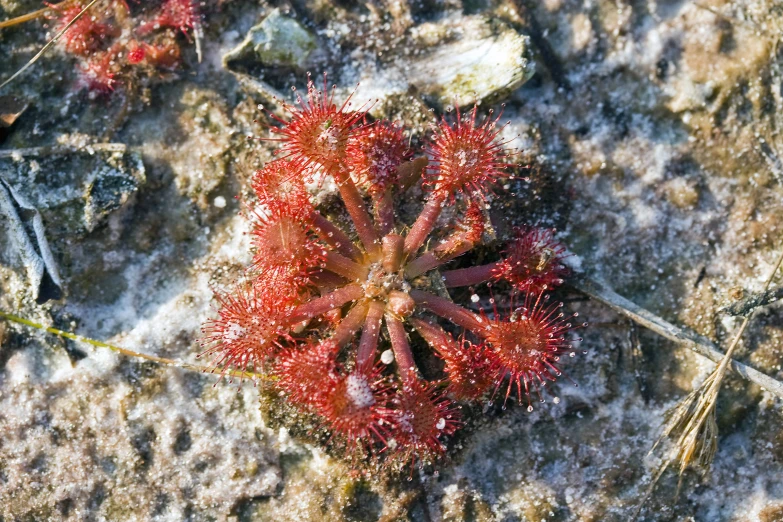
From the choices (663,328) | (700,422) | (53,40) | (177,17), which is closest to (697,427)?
(700,422)

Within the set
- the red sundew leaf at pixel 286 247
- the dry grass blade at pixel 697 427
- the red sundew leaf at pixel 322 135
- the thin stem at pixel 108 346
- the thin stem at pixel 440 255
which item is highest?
the red sundew leaf at pixel 322 135

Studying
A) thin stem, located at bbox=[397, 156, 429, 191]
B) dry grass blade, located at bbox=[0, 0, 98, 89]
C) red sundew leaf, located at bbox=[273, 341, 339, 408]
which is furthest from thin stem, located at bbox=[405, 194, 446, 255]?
dry grass blade, located at bbox=[0, 0, 98, 89]

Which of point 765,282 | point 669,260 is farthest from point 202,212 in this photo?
point 765,282

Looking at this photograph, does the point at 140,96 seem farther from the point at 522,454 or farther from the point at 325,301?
the point at 522,454

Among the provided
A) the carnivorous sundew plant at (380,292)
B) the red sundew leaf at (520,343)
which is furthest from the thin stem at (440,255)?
the red sundew leaf at (520,343)

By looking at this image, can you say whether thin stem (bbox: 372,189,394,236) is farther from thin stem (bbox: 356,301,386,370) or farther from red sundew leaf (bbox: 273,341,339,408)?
red sundew leaf (bbox: 273,341,339,408)

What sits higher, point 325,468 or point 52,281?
point 52,281

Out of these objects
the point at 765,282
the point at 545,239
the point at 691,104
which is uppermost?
the point at 691,104

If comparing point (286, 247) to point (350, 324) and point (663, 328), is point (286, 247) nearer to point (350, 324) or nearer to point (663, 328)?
point (350, 324)

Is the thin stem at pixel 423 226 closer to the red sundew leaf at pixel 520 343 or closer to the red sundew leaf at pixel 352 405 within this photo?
the red sundew leaf at pixel 520 343
